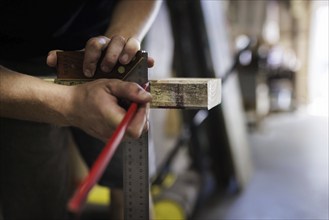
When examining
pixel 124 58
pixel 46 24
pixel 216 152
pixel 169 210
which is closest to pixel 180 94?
pixel 124 58

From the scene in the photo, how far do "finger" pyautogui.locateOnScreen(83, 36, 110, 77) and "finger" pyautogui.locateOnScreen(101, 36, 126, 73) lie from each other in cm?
1

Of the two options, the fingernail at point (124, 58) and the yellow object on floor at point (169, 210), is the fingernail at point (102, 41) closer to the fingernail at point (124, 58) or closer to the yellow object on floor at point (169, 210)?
the fingernail at point (124, 58)

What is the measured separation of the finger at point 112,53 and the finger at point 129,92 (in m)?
0.09

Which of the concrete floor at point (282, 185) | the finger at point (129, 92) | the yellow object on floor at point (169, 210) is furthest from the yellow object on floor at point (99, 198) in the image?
the finger at point (129, 92)

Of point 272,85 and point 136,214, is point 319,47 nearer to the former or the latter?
point 272,85

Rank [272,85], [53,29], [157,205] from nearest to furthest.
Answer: [53,29], [157,205], [272,85]

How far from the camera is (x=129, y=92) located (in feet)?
1.64

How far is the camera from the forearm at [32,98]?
0.56 metres

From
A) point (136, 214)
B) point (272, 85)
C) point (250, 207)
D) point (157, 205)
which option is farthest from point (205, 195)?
point (272, 85)

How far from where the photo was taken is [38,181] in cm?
95

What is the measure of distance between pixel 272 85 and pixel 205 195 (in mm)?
4399

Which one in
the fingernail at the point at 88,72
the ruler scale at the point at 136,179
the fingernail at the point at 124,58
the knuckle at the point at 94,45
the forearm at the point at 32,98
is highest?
the knuckle at the point at 94,45

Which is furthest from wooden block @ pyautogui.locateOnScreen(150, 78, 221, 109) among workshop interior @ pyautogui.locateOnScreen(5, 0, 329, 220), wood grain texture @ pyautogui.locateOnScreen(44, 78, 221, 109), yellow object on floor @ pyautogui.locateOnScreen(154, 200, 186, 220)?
yellow object on floor @ pyautogui.locateOnScreen(154, 200, 186, 220)

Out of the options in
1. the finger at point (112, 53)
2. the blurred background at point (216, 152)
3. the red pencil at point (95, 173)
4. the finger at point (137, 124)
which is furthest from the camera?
the blurred background at point (216, 152)
